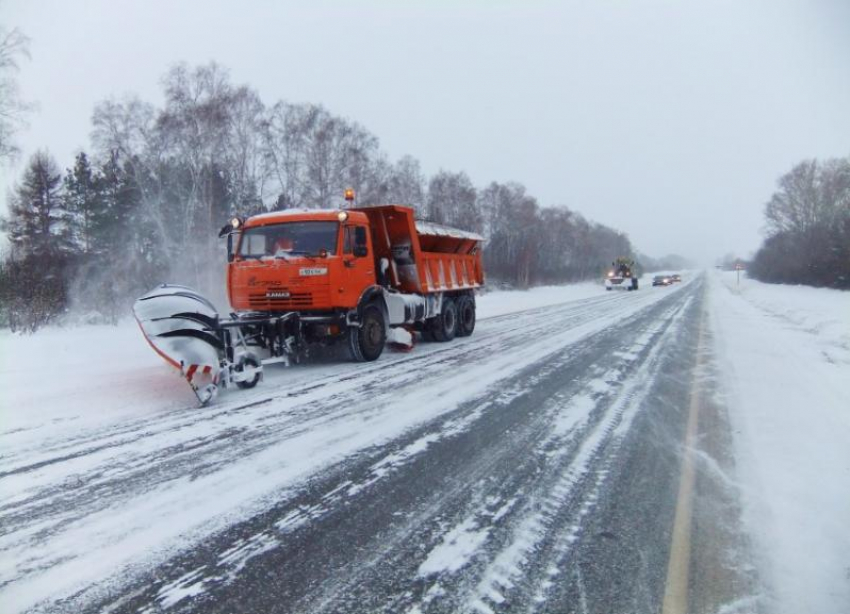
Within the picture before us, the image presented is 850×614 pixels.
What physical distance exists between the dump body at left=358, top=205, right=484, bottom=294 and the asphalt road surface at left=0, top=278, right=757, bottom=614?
4965 millimetres

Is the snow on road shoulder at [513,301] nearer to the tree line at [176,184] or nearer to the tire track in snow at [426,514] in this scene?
the tree line at [176,184]

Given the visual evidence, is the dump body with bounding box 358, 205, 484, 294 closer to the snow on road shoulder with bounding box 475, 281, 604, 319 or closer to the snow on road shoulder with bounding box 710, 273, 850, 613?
the snow on road shoulder with bounding box 710, 273, 850, 613

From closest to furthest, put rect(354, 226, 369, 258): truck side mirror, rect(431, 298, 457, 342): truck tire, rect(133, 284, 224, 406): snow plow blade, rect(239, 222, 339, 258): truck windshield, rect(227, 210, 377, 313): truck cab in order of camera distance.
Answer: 1. rect(133, 284, 224, 406): snow plow blade
2. rect(227, 210, 377, 313): truck cab
3. rect(239, 222, 339, 258): truck windshield
4. rect(354, 226, 369, 258): truck side mirror
5. rect(431, 298, 457, 342): truck tire

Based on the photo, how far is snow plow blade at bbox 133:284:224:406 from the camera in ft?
20.5

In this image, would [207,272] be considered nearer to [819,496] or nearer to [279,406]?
→ [279,406]

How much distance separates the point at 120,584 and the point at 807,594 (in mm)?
3538

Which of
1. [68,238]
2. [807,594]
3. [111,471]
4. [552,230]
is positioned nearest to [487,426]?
[807,594]

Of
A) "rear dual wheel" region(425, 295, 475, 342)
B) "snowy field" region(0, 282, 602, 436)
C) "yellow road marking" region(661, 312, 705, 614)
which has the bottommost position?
"yellow road marking" region(661, 312, 705, 614)

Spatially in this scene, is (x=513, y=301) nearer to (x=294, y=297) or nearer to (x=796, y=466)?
(x=294, y=297)

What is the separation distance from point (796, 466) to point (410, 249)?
325 inches

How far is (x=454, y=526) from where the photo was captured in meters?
3.30

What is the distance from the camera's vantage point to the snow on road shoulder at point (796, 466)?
9.21 feet

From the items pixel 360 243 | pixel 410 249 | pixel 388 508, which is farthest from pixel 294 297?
pixel 388 508

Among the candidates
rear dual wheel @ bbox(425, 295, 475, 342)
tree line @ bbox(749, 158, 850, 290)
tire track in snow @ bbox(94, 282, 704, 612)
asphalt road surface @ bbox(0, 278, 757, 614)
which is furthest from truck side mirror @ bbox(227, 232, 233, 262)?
tree line @ bbox(749, 158, 850, 290)
